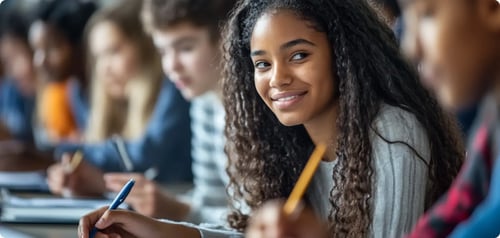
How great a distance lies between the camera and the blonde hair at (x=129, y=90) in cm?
126

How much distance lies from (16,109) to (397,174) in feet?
3.63

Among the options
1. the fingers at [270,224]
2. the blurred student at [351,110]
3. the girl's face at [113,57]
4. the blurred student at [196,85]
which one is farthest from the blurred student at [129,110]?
the fingers at [270,224]

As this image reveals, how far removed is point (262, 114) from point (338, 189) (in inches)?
3.5

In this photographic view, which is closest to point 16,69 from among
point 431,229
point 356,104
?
point 356,104

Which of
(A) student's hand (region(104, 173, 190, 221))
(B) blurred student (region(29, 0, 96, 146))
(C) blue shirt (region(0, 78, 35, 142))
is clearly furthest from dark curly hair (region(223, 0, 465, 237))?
(C) blue shirt (region(0, 78, 35, 142))

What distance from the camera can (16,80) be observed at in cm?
152

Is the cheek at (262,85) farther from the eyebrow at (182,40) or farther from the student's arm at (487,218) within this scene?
the eyebrow at (182,40)

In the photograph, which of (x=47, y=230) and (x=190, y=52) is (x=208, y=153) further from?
(x=47, y=230)

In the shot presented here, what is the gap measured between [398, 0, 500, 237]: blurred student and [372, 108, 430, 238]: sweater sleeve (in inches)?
3.5

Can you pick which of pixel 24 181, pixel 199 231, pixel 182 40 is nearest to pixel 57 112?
pixel 24 181

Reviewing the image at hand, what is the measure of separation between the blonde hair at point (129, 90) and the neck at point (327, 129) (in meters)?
0.58

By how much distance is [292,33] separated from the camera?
1.90 ft

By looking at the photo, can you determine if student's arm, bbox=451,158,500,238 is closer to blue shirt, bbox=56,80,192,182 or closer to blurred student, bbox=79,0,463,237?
blurred student, bbox=79,0,463,237

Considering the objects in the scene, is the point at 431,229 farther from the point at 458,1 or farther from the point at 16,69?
the point at 16,69
